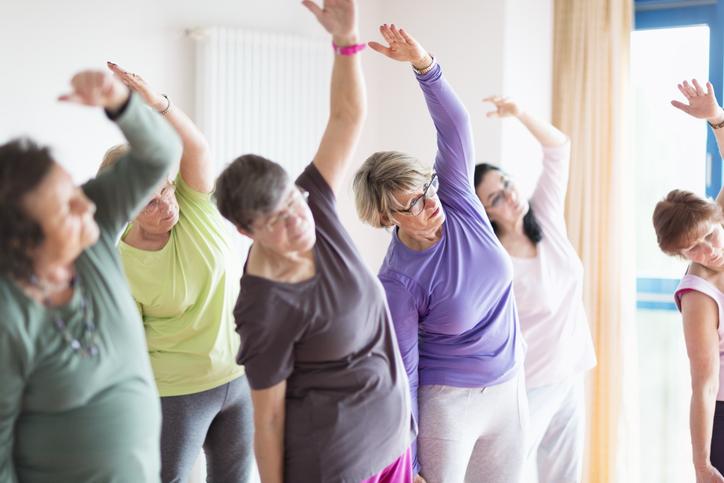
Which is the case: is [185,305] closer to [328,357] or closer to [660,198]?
[328,357]

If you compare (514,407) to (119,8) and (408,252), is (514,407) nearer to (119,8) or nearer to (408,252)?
(408,252)

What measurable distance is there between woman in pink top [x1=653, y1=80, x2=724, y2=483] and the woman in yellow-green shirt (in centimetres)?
136

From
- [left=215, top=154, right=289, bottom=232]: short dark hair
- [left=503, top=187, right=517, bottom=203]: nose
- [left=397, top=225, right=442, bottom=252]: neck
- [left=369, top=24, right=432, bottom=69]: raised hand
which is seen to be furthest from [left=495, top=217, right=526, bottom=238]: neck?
[left=215, top=154, right=289, bottom=232]: short dark hair

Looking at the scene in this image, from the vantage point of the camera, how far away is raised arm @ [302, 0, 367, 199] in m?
1.33

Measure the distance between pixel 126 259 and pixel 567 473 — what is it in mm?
1775

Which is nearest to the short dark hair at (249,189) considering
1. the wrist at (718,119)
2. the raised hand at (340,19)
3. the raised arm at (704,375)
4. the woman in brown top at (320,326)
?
the woman in brown top at (320,326)

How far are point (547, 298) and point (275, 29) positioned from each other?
1.78 meters

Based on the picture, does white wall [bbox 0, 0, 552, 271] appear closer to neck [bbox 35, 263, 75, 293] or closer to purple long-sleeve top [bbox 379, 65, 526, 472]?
purple long-sleeve top [bbox 379, 65, 526, 472]

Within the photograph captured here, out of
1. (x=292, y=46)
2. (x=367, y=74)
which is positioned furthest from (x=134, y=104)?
(x=367, y=74)

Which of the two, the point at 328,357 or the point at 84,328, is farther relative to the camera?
the point at 328,357

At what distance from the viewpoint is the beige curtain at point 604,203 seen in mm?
2949

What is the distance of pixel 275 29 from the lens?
2.93 metres

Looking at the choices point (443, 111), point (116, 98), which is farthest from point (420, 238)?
point (116, 98)

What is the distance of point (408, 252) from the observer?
177 cm
